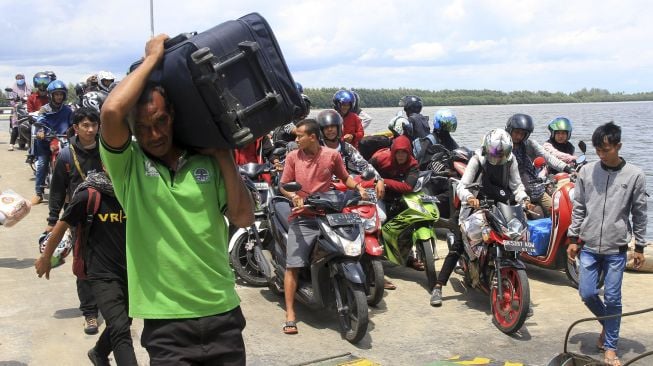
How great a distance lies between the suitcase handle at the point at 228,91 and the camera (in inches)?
96.4

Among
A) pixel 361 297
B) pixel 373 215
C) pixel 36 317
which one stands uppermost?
pixel 373 215

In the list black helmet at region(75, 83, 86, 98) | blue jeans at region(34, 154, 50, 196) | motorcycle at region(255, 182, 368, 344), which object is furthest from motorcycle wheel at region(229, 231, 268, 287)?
black helmet at region(75, 83, 86, 98)

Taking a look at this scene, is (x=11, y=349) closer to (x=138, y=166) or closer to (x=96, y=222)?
(x=96, y=222)

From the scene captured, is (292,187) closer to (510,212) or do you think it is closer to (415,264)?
(510,212)

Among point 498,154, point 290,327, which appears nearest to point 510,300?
point 498,154

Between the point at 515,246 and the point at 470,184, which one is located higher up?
the point at 470,184

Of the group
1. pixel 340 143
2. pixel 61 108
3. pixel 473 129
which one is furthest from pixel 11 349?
pixel 473 129

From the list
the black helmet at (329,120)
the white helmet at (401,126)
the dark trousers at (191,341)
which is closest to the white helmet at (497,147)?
the black helmet at (329,120)

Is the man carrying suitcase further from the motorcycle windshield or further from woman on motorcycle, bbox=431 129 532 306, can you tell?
woman on motorcycle, bbox=431 129 532 306

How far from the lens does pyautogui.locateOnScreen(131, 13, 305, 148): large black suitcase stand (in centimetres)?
248

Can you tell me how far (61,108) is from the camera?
10672 millimetres

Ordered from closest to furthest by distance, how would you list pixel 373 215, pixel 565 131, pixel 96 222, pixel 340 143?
pixel 96 222 < pixel 373 215 < pixel 340 143 < pixel 565 131

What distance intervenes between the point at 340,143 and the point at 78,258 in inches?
139

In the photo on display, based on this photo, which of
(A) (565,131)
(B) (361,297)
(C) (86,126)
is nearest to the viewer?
(C) (86,126)
